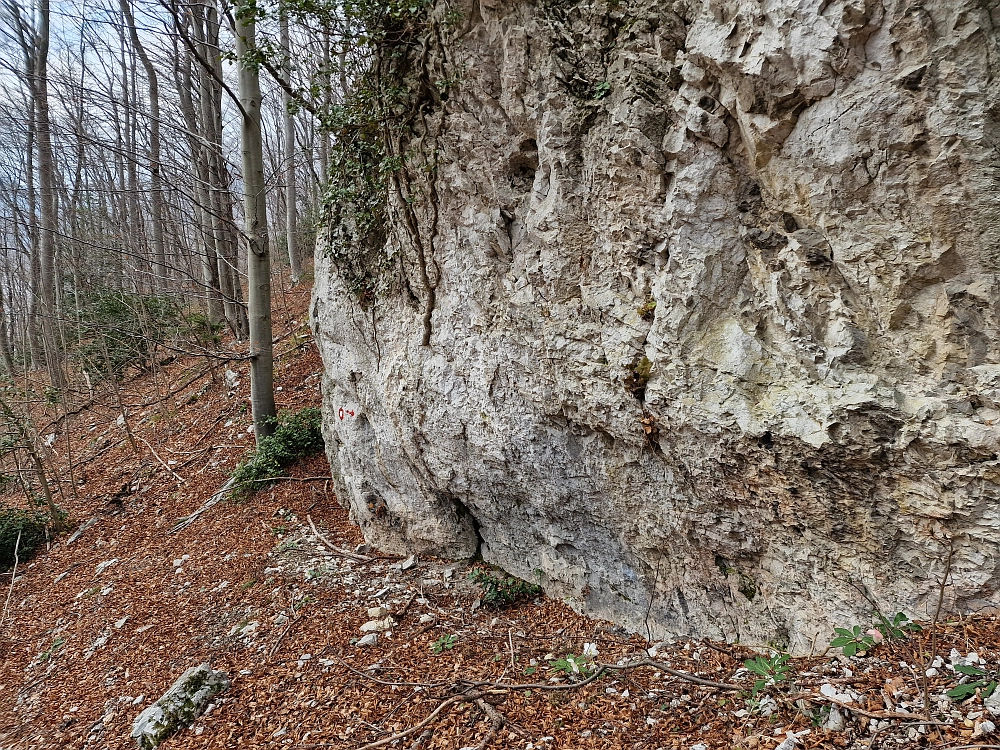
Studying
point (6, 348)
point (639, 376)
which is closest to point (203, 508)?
point (639, 376)

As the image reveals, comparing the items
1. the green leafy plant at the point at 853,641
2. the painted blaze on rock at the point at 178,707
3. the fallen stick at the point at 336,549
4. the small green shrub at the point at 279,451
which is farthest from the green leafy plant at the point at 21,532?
the green leafy plant at the point at 853,641

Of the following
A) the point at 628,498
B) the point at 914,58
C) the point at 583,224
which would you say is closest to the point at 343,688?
the point at 628,498

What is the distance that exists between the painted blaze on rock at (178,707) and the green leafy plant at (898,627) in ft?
14.7

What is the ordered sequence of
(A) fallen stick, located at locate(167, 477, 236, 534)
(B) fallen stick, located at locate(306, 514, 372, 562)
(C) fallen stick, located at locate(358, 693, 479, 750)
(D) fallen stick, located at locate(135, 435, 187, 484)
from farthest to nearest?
(D) fallen stick, located at locate(135, 435, 187, 484) → (A) fallen stick, located at locate(167, 477, 236, 534) → (B) fallen stick, located at locate(306, 514, 372, 562) → (C) fallen stick, located at locate(358, 693, 479, 750)

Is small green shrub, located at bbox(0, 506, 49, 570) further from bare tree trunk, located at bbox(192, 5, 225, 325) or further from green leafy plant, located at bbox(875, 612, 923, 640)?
green leafy plant, located at bbox(875, 612, 923, 640)

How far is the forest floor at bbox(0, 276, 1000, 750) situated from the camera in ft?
7.95

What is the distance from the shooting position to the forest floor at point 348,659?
2.42 metres

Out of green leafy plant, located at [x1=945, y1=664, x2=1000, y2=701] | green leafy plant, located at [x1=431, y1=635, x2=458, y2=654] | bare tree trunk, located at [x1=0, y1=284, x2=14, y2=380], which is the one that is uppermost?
bare tree trunk, located at [x1=0, y1=284, x2=14, y2=380]

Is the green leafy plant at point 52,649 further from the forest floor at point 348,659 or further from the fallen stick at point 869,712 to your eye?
the fallen stick at point 869,712

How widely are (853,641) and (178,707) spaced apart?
447cm

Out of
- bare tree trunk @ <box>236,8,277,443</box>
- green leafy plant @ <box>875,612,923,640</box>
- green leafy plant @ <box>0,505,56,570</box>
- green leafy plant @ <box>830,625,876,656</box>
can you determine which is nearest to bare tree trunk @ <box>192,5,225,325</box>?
bare tree trunk @ <box>236,8,277,443</box>

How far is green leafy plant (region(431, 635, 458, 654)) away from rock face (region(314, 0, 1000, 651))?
2.85 feet

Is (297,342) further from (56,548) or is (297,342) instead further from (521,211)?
(521,211)

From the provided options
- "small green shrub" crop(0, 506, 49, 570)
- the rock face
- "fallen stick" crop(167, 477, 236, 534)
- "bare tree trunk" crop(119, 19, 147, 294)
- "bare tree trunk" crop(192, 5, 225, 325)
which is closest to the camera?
the rock face
